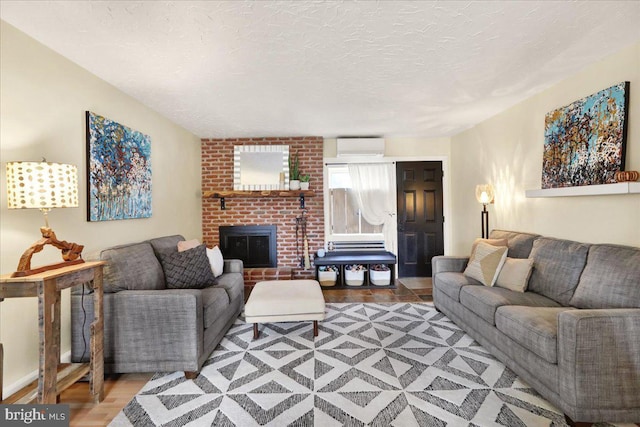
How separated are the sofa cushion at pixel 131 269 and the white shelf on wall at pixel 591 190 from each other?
374 centimetres

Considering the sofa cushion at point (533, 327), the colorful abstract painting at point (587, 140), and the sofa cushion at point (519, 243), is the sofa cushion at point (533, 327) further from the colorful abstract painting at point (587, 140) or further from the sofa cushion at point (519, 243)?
the colorful abstract painting at point (587, 140)

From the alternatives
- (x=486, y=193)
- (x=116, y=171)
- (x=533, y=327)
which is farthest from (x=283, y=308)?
(x=486, y=193)

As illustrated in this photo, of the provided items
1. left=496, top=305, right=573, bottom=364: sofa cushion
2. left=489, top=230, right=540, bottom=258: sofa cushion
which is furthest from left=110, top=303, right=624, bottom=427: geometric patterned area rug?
left=489, top=230, right=540, bottom=258: sofa cushion

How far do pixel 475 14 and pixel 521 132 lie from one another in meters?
2.08

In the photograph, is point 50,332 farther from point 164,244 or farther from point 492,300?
point 492,300

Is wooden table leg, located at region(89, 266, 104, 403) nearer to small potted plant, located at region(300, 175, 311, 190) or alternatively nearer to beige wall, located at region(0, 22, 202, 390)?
beige wall, located at region(0, 22, 202, 390)

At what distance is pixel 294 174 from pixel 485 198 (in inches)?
108

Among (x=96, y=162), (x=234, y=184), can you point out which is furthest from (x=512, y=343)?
(x=234, y=184)

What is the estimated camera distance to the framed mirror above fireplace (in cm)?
488

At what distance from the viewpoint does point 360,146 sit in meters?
4.90

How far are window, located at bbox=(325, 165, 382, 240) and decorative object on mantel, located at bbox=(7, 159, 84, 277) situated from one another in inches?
147

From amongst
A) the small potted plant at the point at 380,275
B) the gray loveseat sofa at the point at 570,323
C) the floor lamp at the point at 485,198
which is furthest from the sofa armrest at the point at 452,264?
the small potted plant at the point at 380,275

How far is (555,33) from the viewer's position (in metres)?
2.03

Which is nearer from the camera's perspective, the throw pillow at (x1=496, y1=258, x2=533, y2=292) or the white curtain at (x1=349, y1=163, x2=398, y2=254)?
the throw pillow at (x1=496, y1=258, x2=533, y2=292)
